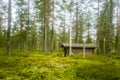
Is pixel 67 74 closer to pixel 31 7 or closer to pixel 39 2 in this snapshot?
pixel 39 2

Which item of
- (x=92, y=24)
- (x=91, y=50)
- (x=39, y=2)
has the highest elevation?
(x=39, y=2)

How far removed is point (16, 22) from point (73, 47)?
2503 cm

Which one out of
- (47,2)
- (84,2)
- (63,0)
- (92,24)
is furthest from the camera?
(92,24)

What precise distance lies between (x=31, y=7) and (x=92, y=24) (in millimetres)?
20864

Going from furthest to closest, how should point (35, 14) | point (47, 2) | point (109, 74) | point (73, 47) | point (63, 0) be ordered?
point (35, 14) → point (63, 0) → point (47, 2) → point (73, 47) → point (109, 74)

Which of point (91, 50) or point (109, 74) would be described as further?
point (91, 50)

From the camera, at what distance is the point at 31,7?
4969 centimetres

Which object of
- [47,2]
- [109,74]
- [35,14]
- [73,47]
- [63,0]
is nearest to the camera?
[109,74]

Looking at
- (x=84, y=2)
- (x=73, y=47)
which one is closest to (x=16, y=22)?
(x=84, y=2)

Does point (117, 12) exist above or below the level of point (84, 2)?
below

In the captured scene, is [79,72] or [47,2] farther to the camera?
[47,2]

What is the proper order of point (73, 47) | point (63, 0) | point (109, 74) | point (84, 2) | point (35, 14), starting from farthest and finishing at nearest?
point (35, 14)
point (84, 2)
point (63, 0)
point (73, 47)
point (109, 74)

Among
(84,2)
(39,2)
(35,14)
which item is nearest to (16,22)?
(35,14)

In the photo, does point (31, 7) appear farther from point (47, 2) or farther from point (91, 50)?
Answer: point (91, 50)
